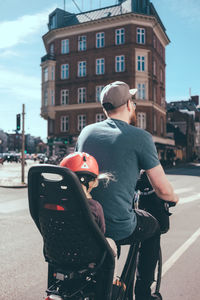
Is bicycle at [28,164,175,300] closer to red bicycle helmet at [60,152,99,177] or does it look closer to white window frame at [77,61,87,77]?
red bicycle helmet at [60,152,99,177]

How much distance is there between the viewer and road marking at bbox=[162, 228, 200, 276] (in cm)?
411

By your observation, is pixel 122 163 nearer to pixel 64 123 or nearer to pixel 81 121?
pixel 81 121

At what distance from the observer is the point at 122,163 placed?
195 centimetres

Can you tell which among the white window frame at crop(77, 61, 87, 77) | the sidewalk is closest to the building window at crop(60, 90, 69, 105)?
the white window frame at crop(77, 61, 87, 77)

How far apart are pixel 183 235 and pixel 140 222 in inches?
159

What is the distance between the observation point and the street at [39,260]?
134 inches

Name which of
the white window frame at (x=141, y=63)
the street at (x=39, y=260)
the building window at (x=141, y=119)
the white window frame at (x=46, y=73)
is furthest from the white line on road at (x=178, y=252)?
the white window frame at (x=46, y=73)

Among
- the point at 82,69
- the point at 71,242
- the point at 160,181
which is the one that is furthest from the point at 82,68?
the point at 71,242

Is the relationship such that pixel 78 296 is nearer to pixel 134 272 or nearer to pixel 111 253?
pixel 111 253

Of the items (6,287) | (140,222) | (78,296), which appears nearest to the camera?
(78,296)

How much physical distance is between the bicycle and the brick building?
113ft

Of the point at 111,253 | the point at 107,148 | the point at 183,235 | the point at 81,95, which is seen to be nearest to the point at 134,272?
the point at 111,253

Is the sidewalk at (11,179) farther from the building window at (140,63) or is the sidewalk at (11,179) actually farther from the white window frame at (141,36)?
the white window frame at (141,36)

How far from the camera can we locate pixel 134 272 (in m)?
2.21
